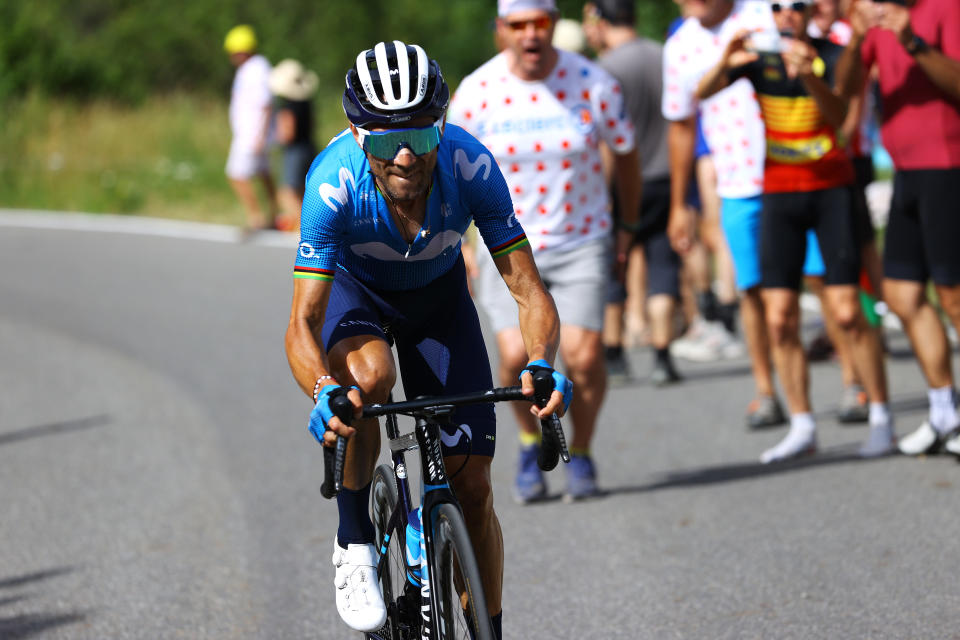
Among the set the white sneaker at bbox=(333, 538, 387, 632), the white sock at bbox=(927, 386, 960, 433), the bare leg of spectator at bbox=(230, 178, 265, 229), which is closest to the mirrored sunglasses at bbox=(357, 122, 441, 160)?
the white sneaker at bbox=(333, 538, 387, 632)

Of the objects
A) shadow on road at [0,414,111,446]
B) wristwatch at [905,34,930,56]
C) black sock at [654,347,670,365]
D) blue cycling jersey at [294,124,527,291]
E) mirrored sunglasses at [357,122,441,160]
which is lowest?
black sock at [654,347,670,365]

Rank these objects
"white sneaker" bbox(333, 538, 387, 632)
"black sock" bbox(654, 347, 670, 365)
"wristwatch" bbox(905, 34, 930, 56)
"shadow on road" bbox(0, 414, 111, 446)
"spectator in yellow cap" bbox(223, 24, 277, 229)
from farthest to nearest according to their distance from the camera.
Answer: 1. "spectator in yellow cap" bbox(223, 24, 277, 229)
2. "black sock" bbox(654, 347, 670, 365)
3. "shadow on road" bbox(0, 414, 111, 446)
4. "wristwatch" bbox(905, 34, 930, 56)
5. "white sneaker" bbox(333, 538, 387, 632)

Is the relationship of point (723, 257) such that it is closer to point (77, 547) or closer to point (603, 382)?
point (603, 382)

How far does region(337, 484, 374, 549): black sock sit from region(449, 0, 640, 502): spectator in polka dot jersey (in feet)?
8.07

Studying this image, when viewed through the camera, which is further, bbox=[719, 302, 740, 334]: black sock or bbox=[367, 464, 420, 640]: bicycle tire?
bbox=[719, 302, 740, 334]: black sock

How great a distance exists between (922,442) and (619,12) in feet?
14.3

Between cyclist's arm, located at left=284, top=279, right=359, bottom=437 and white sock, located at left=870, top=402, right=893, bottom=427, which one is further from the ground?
cyclist's arm, located at left=284, top=279, right=359, bottom=437

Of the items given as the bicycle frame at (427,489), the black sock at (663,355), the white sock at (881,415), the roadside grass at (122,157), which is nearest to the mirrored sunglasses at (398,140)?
the bicycle frame at (427,489)

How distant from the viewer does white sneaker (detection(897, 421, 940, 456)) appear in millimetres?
7457

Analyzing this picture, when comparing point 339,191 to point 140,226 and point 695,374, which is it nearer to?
point 695,374

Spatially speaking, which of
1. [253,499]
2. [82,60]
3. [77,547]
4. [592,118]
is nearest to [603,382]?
[592,118]

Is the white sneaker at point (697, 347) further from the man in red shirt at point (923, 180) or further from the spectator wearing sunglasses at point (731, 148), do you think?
the man in red shirt at point (923, 180)

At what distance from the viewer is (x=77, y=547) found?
21.8 ft

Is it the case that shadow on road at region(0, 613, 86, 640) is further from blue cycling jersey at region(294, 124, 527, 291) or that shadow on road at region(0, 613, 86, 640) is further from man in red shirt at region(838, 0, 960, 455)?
man in red shirt at region(838, 0, 960, 455)
